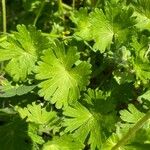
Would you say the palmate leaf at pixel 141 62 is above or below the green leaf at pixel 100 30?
below

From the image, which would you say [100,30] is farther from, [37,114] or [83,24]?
[37,114]

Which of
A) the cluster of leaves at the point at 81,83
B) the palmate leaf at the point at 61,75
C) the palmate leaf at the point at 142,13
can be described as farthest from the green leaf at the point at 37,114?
the palmate leaf at the point at 142,13

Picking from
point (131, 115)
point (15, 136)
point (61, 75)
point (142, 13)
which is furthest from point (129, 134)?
point (142, 13)

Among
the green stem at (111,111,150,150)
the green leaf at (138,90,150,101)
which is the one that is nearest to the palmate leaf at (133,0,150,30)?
the green leaf at (138,90,150,101)

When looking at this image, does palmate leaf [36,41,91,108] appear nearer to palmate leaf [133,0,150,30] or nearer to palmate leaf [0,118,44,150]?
palmate leaf [0,118,44,150]

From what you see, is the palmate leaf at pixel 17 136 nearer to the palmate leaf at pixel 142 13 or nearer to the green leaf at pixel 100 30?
the green leaf at pixel 100 30

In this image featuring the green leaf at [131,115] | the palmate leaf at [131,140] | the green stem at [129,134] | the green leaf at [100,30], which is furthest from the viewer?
the green leaf at [100,30]

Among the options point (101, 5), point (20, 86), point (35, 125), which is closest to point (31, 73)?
point (20, 86)

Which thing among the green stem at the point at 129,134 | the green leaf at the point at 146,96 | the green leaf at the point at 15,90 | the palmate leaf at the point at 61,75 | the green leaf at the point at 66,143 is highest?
the palmate leaf at the point at 61,75
